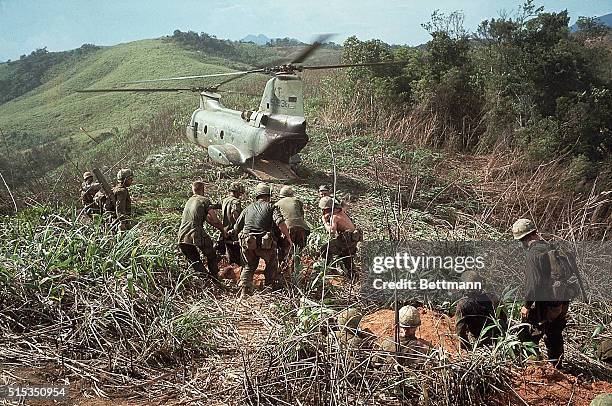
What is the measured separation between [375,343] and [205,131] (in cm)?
934

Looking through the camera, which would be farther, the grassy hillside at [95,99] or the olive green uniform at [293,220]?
the grassy hillside at [95,99]

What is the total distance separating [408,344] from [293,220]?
280cm

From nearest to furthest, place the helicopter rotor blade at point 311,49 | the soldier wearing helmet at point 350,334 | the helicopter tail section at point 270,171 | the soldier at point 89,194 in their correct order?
the soldier wearing helmet at point 350,334, the soldier at point 89,194, the helicopter rotor blade at point 311,49, the helicopter tail section at point 270,171

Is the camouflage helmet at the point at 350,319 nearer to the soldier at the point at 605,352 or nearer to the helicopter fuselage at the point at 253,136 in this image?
the soldier at the point at 605,352

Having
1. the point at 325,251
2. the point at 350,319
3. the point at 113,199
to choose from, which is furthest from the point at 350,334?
the point at 113,199

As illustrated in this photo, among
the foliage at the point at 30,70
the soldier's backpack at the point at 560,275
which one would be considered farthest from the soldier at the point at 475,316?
the foliage at the point at 30,70

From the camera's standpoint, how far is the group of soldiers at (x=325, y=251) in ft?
14.4

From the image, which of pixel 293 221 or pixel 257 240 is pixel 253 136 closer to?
pixel 293 221

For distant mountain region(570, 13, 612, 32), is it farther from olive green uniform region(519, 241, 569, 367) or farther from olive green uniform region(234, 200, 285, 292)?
olive green uniform region(519, 241, 569, 367)

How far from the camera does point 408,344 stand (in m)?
4.32

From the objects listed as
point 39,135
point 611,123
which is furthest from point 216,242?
point 39,135

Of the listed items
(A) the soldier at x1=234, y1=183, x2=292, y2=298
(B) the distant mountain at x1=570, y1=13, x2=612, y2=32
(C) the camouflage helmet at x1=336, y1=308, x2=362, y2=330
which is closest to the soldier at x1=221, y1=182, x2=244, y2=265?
(A) the soldier at x1=234, y1=183, x2=292, y2=298

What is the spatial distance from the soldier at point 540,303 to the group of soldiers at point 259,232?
2.01 meters

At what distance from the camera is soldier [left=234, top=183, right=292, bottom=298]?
6332 millimetres
